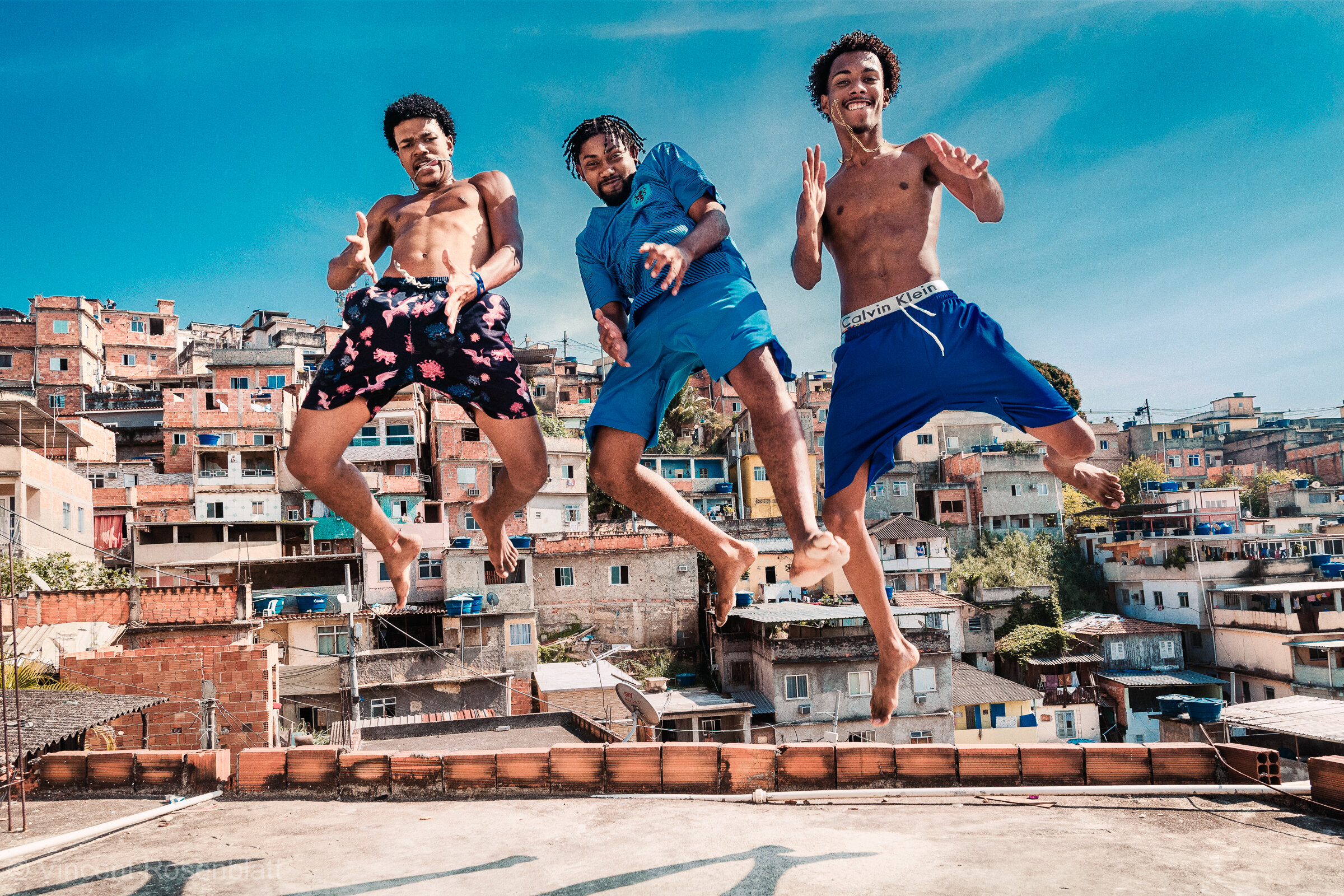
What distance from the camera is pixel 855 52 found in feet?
17.2

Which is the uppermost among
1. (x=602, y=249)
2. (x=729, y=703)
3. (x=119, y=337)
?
(x=119, y=337)

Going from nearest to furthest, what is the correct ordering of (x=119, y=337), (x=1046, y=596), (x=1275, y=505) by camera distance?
(x=1046, y=596)
(x=1275, y=505)
(x=119, y=337)

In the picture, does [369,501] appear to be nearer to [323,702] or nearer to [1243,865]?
[1243,865]

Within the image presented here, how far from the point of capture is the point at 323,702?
3219cm

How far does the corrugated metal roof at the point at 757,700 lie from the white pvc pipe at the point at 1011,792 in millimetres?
21163

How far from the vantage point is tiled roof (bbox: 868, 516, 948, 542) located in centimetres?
4334

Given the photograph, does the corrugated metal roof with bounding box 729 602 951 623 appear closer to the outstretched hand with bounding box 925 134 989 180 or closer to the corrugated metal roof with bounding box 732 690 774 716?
the corrugated metal roof with bounding box 732 690 774 716

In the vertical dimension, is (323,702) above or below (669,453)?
below

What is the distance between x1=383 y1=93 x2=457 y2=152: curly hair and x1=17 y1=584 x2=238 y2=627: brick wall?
2024 cm

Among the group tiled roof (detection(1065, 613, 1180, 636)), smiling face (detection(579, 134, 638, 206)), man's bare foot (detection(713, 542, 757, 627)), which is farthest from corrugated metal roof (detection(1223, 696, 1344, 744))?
tiled roof (detection(1065, 613, 1180, 636))

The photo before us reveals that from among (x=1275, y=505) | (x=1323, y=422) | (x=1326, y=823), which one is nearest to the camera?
(x=1326, y=823)

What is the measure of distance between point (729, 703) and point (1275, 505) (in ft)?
146

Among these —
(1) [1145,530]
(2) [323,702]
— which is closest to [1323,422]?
(1) [1145,530]

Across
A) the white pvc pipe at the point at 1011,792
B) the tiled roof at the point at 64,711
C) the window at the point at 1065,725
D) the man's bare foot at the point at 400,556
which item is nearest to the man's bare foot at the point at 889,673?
the white pvc pipe at the point at 1011,792
